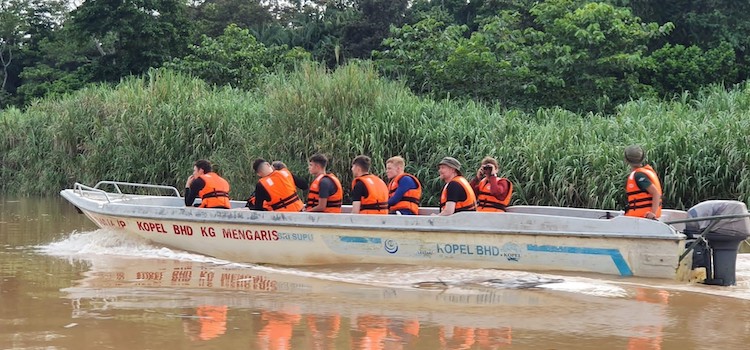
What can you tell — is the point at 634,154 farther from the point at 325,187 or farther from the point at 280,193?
the point at 280,193

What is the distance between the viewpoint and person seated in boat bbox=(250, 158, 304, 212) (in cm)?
1042

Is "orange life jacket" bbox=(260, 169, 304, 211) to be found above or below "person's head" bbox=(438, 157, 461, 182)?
below

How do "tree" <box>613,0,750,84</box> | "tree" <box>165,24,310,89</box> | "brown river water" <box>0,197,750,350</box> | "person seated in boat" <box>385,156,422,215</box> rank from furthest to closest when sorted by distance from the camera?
"tree" <box>165,24,310,89</box> < "tree" <box>613,0,750,84</box> < "person seated in boat" <box>385,156,422,215</box> < "brown river water" <box>0,197,750,350</box>

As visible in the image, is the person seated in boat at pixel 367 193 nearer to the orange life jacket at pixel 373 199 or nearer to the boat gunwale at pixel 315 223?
the orange life jacket at pixel 373 199

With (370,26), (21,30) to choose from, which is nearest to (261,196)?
(370,26)

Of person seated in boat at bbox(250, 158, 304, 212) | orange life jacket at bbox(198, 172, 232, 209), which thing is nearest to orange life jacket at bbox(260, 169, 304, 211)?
person seated in boat at bbox(250, 158, 304, 212)

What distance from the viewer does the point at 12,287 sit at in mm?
8547

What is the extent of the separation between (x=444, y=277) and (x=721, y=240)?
259 centimetres

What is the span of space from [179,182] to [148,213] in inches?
244

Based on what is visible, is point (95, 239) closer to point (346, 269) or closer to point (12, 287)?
point (12, 287)

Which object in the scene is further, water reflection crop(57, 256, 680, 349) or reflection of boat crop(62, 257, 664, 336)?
reflection of boat crop(62, 257, 664, 336)

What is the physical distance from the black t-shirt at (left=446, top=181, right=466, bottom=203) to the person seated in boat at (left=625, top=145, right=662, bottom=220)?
1.69m

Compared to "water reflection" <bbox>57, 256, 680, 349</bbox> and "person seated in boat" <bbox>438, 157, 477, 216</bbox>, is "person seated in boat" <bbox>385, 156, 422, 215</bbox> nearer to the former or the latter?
"person seated in boat" <bbox>438, 157, 477, 216</bbox>

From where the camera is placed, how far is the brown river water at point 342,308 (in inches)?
253
